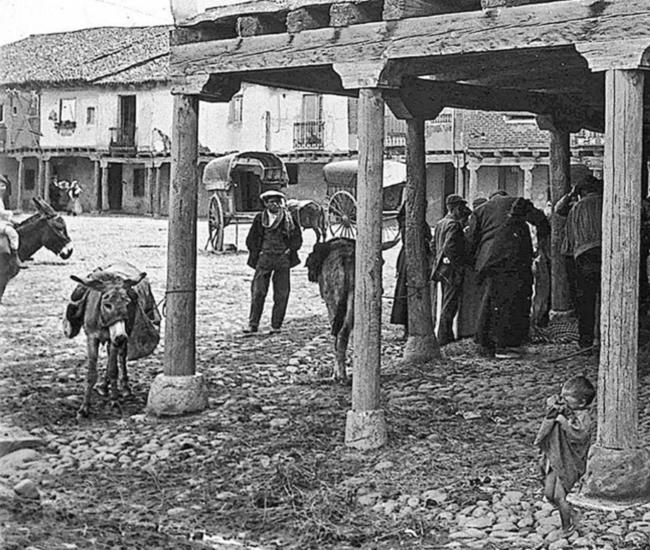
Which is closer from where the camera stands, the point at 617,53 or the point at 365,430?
the point at 617,53

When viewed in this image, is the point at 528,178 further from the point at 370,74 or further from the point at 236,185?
the point at 370,74

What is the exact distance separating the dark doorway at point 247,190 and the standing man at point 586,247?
18453mm

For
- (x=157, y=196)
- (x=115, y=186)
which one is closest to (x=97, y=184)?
(x=115, y=186)

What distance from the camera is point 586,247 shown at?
10.2 m

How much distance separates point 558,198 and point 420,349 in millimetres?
3582

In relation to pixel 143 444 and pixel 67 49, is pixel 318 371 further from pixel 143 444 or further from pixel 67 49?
pixel 67 49

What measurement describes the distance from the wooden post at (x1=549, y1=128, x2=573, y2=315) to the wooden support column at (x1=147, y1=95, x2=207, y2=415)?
222 inches

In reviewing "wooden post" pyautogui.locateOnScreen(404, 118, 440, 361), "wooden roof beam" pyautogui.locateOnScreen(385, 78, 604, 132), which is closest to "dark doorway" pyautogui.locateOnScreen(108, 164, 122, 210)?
"wooden roof beam" pyautogui.locateOnScreen(385, 78, 604, 132)

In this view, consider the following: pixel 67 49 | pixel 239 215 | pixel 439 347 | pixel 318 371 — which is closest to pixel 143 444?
pixel 318 371

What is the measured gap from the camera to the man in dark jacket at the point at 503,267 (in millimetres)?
11008

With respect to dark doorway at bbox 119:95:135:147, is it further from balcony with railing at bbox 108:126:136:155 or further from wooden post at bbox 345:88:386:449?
wooden post at bbox 345:88:386:449

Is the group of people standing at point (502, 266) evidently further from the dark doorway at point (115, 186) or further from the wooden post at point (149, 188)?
the dark doorway at point (115, 186)

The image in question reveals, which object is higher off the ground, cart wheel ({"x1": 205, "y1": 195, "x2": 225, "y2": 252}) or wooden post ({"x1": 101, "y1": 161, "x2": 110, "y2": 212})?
wooden post ({"x1": 101, "y1": 161, "x2": 110, "y2": 212})

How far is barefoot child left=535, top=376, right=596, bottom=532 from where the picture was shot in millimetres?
5961
